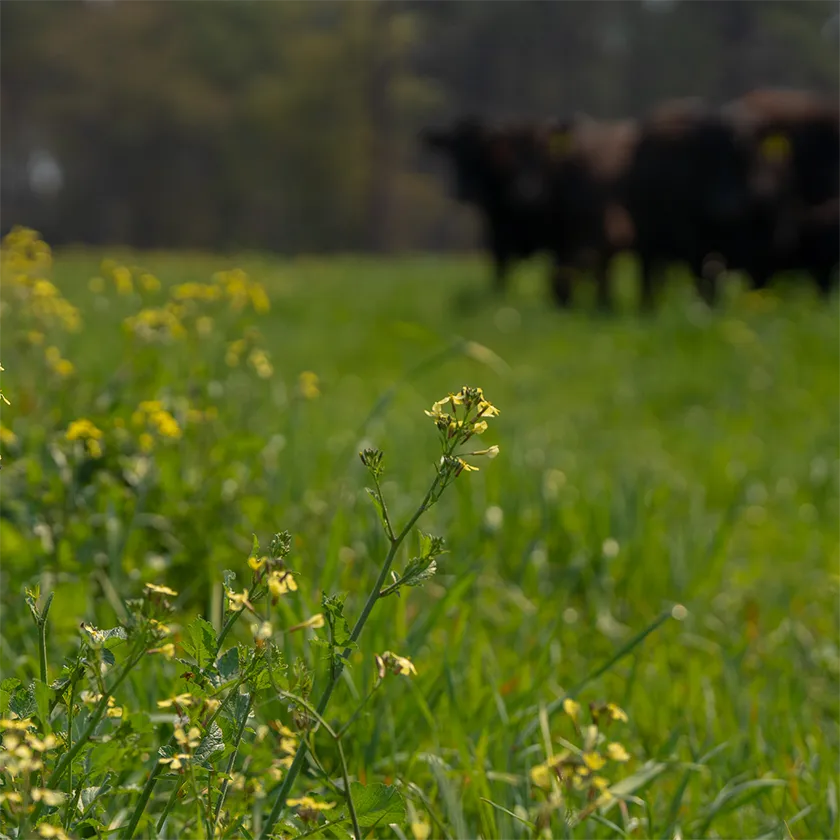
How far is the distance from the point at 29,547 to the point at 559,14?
43.4 meters

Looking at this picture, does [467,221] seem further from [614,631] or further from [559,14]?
[614,631]

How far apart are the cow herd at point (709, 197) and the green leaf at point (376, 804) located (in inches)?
347

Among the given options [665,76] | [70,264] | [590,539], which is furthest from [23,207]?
[590,539]

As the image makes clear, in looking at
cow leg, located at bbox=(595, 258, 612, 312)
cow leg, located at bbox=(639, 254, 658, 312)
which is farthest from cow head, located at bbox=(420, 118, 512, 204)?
cow leg, located at bbox=(639, 254, 658, 312)

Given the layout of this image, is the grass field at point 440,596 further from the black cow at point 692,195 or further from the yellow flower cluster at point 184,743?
the black cow at point 692,195

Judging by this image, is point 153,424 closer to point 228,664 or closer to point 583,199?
point 228,664

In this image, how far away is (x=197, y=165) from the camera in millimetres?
41438

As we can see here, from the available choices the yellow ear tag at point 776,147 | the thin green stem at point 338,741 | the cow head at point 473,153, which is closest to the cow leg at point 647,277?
the yellow ear tag at point 776,147

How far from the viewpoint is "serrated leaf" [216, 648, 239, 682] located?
114 cm

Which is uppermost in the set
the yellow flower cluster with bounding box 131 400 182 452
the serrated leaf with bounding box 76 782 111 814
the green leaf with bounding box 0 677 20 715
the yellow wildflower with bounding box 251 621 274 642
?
the yellow wildflower with bounding box 251 621 274 642

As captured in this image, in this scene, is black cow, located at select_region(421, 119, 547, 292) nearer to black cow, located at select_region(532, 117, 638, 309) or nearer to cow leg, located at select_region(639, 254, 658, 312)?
black cow, located at select_region(532, 117, 638, 309)

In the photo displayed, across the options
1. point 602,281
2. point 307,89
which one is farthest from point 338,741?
point 307,89

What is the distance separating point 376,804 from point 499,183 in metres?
10.9

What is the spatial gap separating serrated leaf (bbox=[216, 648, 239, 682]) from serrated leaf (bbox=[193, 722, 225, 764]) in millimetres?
58
